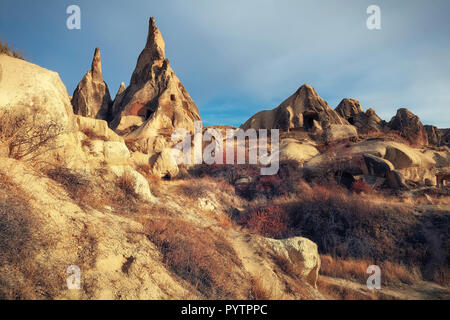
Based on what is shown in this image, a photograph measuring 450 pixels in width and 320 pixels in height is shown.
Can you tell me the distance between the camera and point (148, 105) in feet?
86.6

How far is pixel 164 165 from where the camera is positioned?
13.0 meters

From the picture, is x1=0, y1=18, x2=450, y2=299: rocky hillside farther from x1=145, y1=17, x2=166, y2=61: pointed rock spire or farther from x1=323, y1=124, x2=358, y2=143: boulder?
x1=145, y1=17, x2=166, y2=61: pointed rock spire

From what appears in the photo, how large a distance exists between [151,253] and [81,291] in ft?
4.49

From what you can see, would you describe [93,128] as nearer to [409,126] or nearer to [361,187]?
[361,187]

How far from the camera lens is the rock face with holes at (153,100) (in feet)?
→ 73.4

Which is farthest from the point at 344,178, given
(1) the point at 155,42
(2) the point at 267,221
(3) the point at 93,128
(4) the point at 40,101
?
(1) the point at 155,42

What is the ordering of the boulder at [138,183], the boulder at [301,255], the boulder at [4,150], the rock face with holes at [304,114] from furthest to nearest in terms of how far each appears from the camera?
the rock face with holes at [304,114] < the boulder at [138,183] < the boulder at [301,255] < the boulder at [4,150]

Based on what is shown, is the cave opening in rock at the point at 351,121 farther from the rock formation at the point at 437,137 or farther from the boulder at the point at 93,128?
the boulder at the point at 93,128

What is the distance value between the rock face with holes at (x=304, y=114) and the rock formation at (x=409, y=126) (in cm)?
534

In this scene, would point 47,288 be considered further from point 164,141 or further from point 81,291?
point 164,141

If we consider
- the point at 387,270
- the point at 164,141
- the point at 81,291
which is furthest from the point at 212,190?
the point at 81,291

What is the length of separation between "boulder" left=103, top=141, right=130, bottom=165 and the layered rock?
23.7 m

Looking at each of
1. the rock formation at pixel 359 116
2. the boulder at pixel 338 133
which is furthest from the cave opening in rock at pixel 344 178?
the rock formation at pixel 359 116

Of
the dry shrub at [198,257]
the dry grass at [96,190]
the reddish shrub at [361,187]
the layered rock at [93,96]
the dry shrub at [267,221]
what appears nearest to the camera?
the dry shrub at [198,257]
